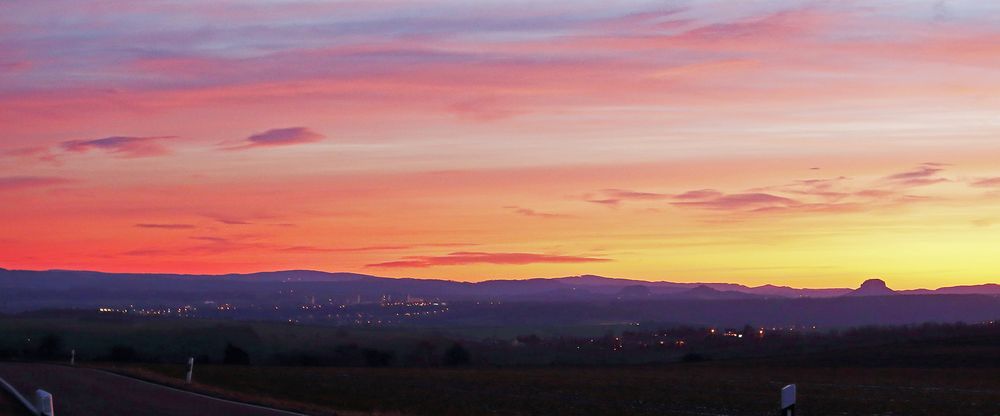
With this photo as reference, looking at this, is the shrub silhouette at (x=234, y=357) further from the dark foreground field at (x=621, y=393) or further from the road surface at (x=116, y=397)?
the road surface at (x=116, y=397)

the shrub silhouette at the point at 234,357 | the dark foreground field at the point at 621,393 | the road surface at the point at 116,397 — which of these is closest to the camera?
the road surface at the point at 116,397

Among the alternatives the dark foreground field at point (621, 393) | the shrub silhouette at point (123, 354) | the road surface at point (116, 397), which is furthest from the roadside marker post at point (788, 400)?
the shrub silhouette at point (123, 354)

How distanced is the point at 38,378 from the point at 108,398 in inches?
386

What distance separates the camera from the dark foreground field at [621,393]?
3425 centimetres

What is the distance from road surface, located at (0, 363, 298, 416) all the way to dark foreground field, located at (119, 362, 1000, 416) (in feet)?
6.72

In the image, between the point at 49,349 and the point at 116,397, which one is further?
the point at 49,349

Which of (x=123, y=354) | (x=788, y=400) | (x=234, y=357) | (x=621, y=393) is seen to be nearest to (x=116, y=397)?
(x=621, y=393)

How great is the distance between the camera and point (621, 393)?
141 feet

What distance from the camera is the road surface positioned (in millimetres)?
26188

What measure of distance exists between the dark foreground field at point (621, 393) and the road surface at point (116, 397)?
2.05 metres

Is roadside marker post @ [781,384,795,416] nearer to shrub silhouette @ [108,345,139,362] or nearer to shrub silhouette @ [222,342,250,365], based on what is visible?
shrub silhouette @ [222,342,250,365]

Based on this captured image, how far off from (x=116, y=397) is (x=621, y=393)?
1810 cm

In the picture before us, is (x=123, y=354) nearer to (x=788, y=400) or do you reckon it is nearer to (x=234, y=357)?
(x=234, y=357)

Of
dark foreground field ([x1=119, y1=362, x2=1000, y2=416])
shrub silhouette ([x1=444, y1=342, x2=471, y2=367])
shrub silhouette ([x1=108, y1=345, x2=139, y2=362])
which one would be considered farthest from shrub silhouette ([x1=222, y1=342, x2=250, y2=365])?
dark foreground field ([x1=119, y1=362, x2=1000, y2=416])
